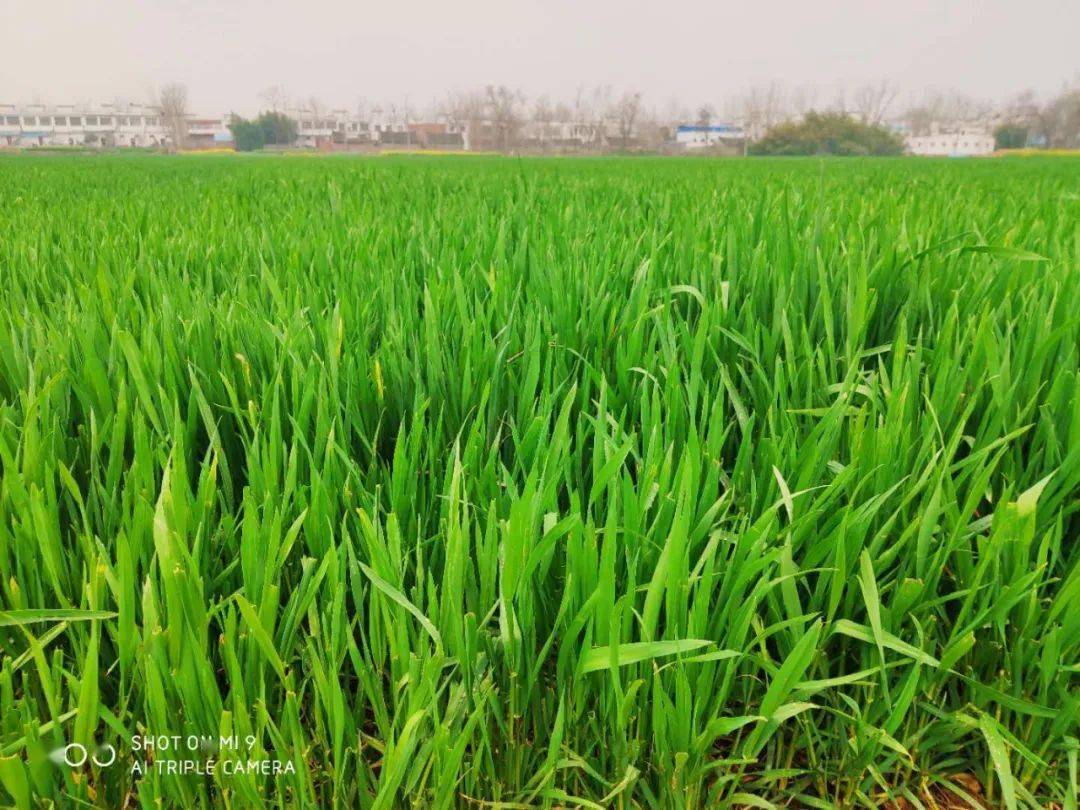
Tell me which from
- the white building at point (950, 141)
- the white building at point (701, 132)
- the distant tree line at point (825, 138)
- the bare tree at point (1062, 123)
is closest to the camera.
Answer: the distant tree line at point (825, 138)

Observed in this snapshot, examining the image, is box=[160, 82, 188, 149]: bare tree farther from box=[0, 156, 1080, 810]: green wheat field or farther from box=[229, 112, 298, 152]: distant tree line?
box=[0, 156, 1080, 810]: green wheat field

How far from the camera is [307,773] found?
56cm

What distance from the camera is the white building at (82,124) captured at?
255 ft

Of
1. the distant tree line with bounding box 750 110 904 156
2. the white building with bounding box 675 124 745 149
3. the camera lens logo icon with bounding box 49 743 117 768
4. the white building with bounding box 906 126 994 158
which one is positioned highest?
the white building with bounding box 675 124 745 149

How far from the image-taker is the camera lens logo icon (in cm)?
51

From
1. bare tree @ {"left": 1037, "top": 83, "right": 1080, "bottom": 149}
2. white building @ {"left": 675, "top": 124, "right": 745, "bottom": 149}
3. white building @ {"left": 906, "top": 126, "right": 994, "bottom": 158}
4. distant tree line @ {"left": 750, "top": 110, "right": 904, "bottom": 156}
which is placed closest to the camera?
distant tree line @ {"left": 750, "top": 110, "right": 904, "bottom": 156}

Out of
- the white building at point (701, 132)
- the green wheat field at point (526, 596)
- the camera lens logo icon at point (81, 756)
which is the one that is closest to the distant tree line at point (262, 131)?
the white building at point (701, 132)

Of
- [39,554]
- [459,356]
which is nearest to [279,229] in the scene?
[459,356]

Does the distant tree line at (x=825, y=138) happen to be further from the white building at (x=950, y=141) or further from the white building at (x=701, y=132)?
the white building at (x=701, y=132)

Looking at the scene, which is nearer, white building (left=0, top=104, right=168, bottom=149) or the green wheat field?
the green wheat field

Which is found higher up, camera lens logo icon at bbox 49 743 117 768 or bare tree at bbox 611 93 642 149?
bare tree at bbox 611 93 642 149

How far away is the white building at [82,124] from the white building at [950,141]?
79.1 metres

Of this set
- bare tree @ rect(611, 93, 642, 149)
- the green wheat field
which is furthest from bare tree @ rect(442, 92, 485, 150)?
the green wheat field

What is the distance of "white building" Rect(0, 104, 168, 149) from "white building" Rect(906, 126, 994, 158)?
79.1 meters
